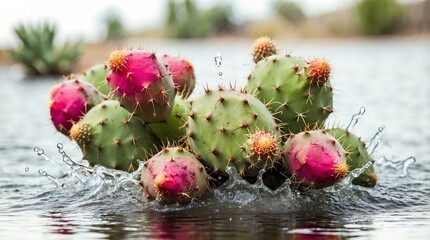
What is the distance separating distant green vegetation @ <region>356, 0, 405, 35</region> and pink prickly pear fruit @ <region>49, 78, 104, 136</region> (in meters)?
64.9

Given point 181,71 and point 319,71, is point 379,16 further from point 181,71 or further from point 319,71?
point 319,71

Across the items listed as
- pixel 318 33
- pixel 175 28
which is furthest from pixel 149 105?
pixel 175 28

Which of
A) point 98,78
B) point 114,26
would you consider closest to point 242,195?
point 98,78

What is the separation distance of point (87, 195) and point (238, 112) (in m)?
1.40

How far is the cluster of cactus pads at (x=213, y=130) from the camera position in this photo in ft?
18.8

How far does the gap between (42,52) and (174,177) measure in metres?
19.1

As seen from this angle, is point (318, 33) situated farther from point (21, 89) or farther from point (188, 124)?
point (188, 124)

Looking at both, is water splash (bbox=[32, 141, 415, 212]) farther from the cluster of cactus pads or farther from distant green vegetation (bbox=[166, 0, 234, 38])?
distant green vegetation (bbox=[166, 0, 234, 38])

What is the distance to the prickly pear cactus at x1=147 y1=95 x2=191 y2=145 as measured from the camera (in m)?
6.34

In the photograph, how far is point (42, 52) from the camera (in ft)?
79.6

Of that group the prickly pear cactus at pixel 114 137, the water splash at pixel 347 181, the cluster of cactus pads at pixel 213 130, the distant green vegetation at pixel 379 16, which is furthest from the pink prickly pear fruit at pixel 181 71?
the distant green vegetation at pixel 379 16

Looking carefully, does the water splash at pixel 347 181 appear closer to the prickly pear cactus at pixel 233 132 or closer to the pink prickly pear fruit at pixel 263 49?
the prickly pear cactus at pixel 233 132

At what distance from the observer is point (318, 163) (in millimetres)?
5688

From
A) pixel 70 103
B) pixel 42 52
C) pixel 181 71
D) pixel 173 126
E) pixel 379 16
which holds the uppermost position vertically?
pixel 181 71
